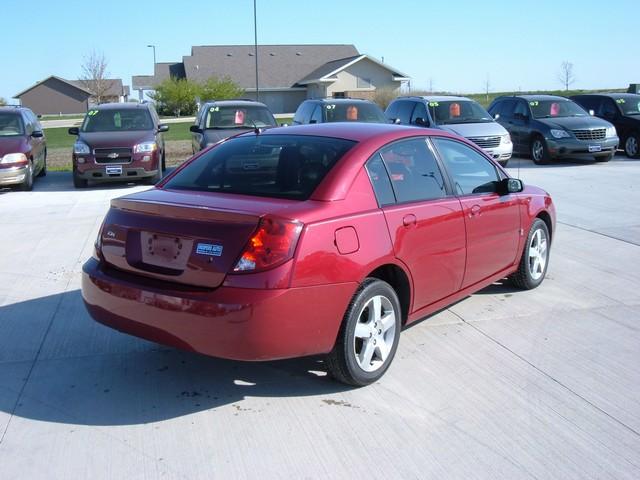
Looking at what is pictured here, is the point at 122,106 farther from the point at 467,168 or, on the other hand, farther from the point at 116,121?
the point at 467,168

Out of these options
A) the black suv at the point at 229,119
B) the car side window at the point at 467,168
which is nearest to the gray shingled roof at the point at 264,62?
the black suv at the point at 229,119

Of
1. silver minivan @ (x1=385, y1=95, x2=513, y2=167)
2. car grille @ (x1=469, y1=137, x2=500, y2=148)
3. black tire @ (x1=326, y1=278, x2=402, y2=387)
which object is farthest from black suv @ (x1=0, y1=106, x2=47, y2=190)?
black tire @ (x1=326, y1=278, x2=402, y2=387)

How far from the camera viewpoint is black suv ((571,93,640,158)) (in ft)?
60.3

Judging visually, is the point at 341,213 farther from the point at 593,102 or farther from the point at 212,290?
the point at 593,102

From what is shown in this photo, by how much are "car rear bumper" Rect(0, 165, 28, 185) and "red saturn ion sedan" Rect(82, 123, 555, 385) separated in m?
9.50

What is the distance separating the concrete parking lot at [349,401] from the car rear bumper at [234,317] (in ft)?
1.47

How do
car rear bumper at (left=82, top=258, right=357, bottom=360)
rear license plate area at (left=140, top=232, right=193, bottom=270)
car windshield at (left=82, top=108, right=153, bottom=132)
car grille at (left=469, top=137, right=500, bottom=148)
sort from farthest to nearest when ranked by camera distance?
car grille at (left=469, top=137, right=500, bottom=148), car windshield at (left=82, top=108, right=153, bottom=132), rear license plate area at (left=140, top=232, right=193, bottom=270), car rear bumper at (left=82, top=258, right=357, bottom=360)

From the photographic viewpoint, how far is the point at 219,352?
3.73 m

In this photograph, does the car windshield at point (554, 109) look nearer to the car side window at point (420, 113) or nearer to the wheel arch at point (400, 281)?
the car side window at point (420, 113)

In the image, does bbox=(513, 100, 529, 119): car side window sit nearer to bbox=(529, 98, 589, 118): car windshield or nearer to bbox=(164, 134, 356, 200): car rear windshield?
bbox=(529, 98, 589, 118): car windshield

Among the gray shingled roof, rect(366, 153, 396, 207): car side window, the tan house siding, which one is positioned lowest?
rect(366, 153, 396, 207): car side window

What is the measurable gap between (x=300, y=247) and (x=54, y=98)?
92886 millimetres

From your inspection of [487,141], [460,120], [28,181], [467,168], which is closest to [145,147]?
[28,181]

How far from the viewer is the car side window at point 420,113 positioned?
16375mm
